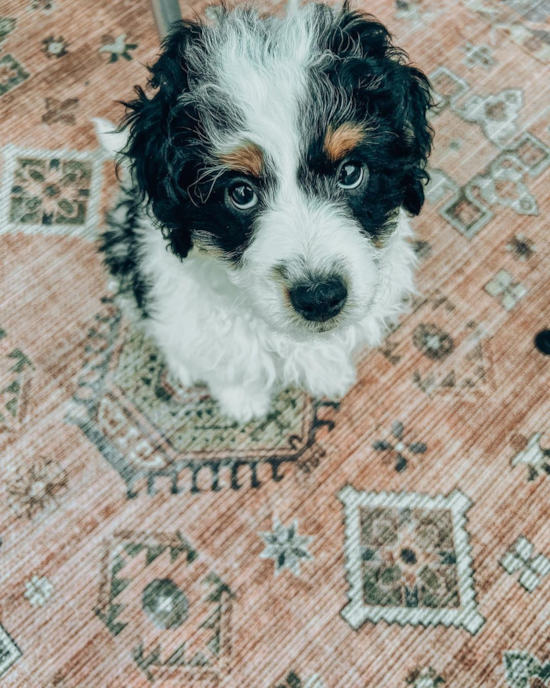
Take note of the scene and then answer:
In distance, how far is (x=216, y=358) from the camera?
5.52 ft

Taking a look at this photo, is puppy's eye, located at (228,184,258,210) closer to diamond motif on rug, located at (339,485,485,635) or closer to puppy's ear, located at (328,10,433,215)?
puppy's ear, located at (328,10,433,215)

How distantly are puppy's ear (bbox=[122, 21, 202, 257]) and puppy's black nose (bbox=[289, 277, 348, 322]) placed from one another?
333 mm

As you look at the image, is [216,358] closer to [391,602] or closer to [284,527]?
[284,527]

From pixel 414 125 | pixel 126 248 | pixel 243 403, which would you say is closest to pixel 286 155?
pixel 414 125

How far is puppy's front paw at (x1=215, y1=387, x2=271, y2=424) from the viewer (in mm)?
1861

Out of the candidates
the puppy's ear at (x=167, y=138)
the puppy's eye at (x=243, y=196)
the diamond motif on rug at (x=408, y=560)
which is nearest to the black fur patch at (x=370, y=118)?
the puppy's eye at (x=243, y=196)

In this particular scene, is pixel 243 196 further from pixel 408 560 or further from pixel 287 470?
pixel 408 560

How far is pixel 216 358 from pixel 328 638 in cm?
92

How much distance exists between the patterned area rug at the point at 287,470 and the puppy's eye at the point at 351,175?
0.85 m

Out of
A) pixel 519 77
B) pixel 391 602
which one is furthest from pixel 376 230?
pixel 519 77

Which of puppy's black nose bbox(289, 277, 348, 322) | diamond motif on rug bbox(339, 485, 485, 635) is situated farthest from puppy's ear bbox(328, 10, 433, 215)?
diamond motif on rug bbox(339, 485, 485, 635)

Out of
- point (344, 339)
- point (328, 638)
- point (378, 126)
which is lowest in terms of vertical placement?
point (328, 638)

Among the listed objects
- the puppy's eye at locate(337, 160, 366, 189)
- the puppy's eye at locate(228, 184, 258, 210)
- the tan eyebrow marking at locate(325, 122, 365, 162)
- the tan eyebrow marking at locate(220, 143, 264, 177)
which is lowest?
the puppy's eye at locate(228, 184, 258, 210)

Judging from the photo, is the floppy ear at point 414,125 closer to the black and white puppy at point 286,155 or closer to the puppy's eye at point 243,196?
the black and white puppy at point 286,155
